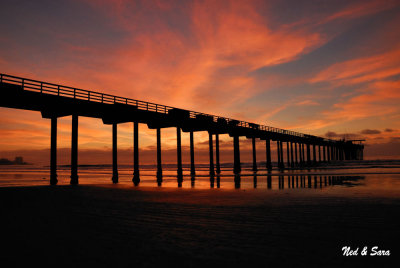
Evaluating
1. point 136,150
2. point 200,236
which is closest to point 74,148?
point 136,150

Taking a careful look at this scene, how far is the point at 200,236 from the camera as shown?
591 cm

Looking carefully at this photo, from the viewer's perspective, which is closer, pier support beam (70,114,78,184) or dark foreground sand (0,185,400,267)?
dark foreground sand (0,185,400,267)

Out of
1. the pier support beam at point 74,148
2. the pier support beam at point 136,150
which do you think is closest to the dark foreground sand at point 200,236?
the pier support beam at point 74,148

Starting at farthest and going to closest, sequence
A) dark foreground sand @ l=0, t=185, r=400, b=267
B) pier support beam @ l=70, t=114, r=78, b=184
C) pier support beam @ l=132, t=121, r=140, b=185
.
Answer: pier support beam @ l=132, t=121, r=140, b=185, pier support beam @ l=70, t=114, r=78, b=184, dark foreground sand @ l=0, t=185, r=400, b=267

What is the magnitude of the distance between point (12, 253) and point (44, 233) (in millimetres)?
1434

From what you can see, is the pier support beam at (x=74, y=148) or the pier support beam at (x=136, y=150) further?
the pier support beam at (x=136, y=150)

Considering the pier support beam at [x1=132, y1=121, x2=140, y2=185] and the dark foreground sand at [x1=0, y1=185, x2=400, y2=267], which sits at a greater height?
the pier support beam at [x1=132, y1=121, x2=140, y2=185]

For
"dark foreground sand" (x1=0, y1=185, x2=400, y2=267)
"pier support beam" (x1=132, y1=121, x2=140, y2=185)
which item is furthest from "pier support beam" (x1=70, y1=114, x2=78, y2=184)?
"dark foreground sand" (x1=0, y1=185, x2=400, y2=267)

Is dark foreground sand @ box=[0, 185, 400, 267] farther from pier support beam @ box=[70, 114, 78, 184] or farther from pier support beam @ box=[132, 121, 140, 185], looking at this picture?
pier support beam @ box=[132, 121, 140, 185]

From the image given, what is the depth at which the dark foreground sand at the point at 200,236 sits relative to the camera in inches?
179

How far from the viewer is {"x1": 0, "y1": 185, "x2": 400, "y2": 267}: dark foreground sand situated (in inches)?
179

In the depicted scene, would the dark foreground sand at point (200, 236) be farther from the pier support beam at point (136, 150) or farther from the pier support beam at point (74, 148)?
the pier support beam at point (136, 150)

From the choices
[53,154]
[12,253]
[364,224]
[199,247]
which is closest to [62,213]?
[12,253]

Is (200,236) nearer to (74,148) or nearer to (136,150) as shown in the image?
(74,148)
